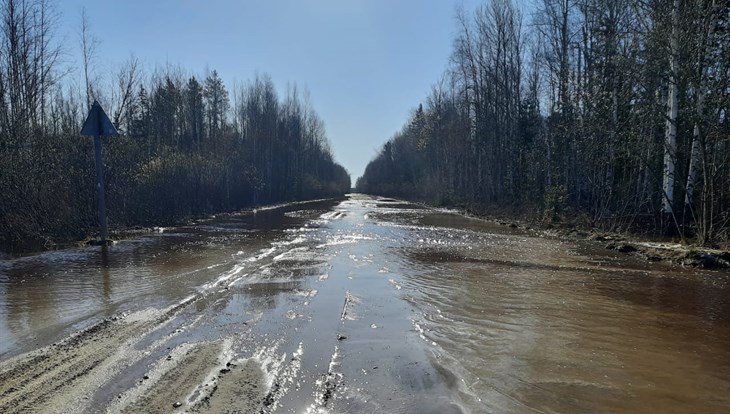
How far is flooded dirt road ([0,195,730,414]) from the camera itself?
3455 millimetres

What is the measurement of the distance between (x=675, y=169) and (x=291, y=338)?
14218 millimetres

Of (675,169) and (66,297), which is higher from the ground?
(675,169)

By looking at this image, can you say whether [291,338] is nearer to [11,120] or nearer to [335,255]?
Answer: [335,255]

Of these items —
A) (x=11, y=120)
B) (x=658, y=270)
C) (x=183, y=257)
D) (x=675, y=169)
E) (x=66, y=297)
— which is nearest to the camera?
(x=66, y=297)

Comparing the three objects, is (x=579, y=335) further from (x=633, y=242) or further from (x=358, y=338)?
(x=633, y=242)

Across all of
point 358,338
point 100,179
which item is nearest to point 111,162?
point 100,179

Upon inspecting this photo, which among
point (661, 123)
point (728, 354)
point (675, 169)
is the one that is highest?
point (661, 123)

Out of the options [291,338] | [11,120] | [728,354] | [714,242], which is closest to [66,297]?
[291,338]

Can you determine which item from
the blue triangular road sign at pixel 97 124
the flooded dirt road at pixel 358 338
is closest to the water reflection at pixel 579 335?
the flooded dirt road at pixel 358 338

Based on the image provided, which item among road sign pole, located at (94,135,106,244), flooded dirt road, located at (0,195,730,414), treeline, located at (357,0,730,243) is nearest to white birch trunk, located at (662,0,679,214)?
treeline, located at (357,0,730,243)

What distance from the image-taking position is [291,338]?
4863 millimetres

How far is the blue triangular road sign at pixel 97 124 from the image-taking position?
1148cm

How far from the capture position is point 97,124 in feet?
37.8

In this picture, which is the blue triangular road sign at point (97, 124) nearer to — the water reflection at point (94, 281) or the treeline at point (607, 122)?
the water reflection at point (94, 281)
